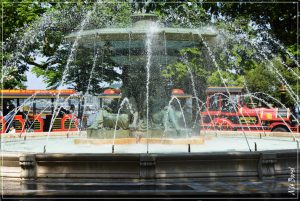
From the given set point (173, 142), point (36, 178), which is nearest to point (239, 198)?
point (36, 178)

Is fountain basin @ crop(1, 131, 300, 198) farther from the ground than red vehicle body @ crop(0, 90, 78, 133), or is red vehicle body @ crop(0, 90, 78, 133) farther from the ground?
red vehicle body @ crop(0, 90, 78, 133)

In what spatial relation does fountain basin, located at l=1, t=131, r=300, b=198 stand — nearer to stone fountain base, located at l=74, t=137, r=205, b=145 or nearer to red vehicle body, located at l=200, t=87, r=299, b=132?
stone fountain base, located at l=74, t=137, r=205, b=145

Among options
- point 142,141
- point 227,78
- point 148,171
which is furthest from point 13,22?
point 148,171

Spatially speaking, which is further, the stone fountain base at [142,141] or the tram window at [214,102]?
the tram window at [214,102]

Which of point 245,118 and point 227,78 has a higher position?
point 227,78

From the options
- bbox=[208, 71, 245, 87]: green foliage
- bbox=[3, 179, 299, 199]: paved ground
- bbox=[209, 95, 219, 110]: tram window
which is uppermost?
bbox=[208, 71, 245, 87]: green foliage

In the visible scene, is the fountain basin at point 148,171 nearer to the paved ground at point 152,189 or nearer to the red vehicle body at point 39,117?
the paved ground at point 152,189

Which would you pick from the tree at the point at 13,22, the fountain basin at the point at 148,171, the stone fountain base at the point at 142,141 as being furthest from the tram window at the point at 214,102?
the fountain basin at the point at 148,171

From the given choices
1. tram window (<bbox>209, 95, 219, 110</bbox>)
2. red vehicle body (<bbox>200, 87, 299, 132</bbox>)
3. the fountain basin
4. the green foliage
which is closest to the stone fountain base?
the fountain basin

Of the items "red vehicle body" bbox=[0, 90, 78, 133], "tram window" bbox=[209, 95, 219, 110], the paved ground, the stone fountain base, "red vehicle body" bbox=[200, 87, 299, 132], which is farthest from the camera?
"tram window" bbox=[209, 95, 219, 110]

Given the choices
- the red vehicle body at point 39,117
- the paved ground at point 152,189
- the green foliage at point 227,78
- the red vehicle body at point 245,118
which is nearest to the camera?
the paved ground at point 152,189

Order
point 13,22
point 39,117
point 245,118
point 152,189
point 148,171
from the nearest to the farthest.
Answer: point 152,189
point 148,171
point 39,117
point 245,118
point 13,22

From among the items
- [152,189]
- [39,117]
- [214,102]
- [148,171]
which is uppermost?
[214,102]

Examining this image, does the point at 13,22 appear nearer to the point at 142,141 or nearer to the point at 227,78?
the point at 227,78
